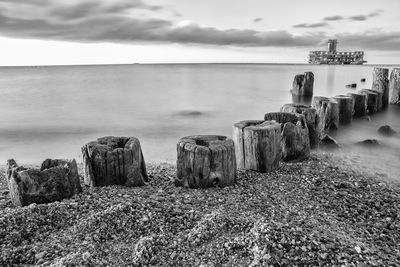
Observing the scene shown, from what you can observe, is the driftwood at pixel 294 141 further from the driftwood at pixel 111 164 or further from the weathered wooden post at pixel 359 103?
the weathered wooden post at pixel 359 103

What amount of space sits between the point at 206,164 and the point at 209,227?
1.01 meters

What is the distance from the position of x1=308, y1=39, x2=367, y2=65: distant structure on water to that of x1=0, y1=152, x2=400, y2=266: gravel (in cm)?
10037

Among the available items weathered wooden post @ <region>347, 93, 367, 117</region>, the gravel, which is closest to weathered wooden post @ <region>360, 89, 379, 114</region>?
weathered wooden post @ <region>347, 93, 367, 117</region>

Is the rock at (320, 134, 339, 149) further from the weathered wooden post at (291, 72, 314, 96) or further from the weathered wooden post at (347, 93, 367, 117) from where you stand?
the weathered wooden post at (291, 72, 314, 96)

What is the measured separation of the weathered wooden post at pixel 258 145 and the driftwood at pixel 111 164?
4.87 ft

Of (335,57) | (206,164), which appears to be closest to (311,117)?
(206,164)

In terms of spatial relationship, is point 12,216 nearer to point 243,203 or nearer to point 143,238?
point 143,238

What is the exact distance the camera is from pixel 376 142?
733cm

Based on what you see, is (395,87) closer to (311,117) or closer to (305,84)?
(305,84)

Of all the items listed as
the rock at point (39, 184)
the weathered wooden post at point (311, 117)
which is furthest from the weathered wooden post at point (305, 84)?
the rock at point (39, 184)

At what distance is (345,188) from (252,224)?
1841 millimetres

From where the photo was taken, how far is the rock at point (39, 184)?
334cm

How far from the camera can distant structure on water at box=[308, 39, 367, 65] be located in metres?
97.1

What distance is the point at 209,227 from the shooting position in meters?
2.99
